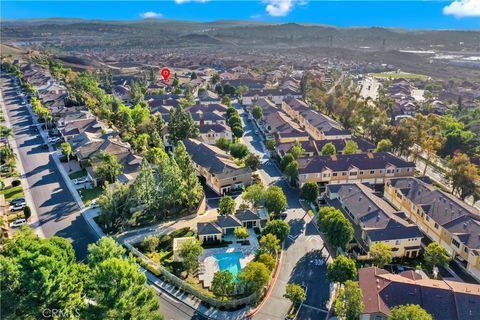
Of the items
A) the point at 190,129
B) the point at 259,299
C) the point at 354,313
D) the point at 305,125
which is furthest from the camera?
the point at 305,125

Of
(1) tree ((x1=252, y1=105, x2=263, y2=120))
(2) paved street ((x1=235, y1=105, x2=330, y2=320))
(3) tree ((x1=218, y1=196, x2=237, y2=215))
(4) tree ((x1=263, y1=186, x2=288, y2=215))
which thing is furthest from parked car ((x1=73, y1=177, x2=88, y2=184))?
(1) tree ((x1=252, y1=105, x2=263, y2=120))

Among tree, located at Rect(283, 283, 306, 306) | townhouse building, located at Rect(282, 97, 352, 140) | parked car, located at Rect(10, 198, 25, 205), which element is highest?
townhouse building, located at Rect(282, 97, 352, 140)

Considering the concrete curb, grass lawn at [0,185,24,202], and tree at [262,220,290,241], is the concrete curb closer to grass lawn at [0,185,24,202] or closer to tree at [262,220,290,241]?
grass lawn at [0,185,24,202]

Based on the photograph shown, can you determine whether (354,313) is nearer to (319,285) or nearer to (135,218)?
(319,285)

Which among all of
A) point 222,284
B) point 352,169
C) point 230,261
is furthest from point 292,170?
point 222,284

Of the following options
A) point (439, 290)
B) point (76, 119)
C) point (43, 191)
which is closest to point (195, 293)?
point (439, 290)

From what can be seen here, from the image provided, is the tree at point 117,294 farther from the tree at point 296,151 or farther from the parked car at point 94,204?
the tree at point 296,151
